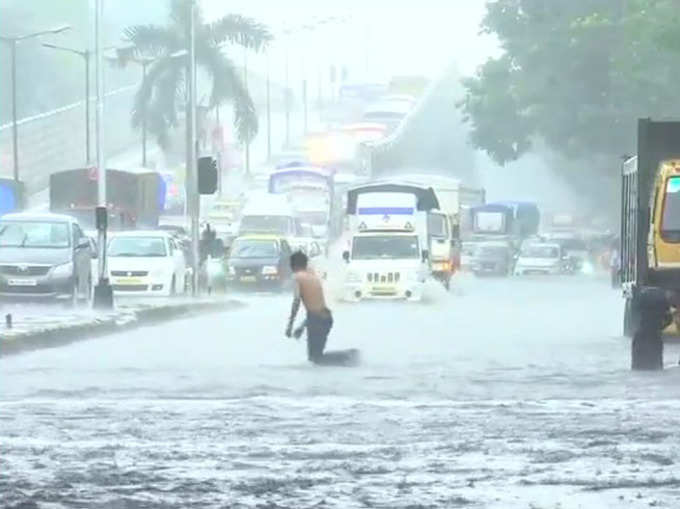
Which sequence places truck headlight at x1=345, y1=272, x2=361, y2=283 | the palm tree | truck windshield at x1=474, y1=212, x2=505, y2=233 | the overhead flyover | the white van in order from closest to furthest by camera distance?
truck headlight at x1=345, y1=272, x2=361, y2=283 < the white van < the palm tree < truck windshield at x1=474, y1=212, x2=505, y2=233 < the overhead flyover

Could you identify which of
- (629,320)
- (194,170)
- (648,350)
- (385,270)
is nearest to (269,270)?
(194,170)

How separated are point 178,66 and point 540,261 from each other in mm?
14970

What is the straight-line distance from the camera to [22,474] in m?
15.8

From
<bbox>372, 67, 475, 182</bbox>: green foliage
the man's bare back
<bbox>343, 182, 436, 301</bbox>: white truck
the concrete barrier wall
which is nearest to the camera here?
the man's bare back

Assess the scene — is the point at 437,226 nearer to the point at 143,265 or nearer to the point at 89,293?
the point at 143,265

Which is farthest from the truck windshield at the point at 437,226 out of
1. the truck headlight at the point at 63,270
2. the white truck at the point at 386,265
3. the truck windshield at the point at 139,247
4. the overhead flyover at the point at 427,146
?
the overhead flyover at the point at 427,146

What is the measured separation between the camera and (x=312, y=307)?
28.5 metres

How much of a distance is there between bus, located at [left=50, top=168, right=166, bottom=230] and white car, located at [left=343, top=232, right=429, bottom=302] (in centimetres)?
1706

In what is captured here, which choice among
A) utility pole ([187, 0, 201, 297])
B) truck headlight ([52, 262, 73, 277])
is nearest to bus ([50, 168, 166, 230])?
utility pole ([187, 0, 201, 297])

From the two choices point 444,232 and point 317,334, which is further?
point 444,232

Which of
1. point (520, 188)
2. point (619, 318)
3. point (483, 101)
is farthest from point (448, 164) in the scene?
point (619, 318)

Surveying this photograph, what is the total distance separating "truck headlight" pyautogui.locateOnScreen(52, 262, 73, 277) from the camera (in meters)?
44.3

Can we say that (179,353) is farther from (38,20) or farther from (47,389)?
(38,20)

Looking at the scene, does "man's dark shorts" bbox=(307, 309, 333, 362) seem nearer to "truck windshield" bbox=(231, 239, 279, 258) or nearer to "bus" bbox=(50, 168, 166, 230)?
"truck windshield" bbox=(231, 239, 279, 258)
